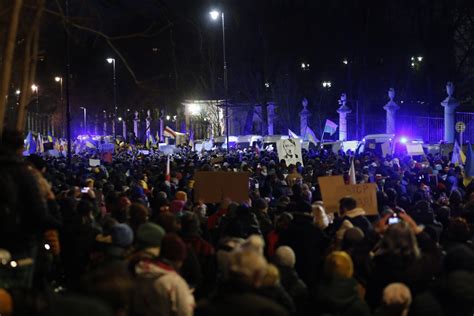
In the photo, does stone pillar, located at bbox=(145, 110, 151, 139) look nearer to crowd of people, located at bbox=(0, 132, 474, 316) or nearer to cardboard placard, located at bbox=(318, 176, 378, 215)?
cardboard placard, located at bbox=(318, 176, 378, 215)

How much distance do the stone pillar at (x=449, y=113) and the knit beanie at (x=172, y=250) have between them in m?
33.6

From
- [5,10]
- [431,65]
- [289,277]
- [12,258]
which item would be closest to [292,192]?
[5,10]

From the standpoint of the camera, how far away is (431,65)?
189 feet

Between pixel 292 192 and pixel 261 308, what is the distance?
945 cm

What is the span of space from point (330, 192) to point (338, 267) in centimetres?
572

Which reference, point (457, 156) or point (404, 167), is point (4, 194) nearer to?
point (404, 167)

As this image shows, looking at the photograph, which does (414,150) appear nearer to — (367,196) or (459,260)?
(367,196)

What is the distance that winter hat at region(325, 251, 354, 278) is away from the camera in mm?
5984

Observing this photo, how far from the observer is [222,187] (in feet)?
41.5

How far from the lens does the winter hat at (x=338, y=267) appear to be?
19.6 ft

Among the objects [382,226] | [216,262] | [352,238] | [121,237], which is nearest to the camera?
[121,237]

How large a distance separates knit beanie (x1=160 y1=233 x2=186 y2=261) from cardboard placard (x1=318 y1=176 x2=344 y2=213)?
5.69 meters

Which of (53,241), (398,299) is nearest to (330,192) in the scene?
(53,241)

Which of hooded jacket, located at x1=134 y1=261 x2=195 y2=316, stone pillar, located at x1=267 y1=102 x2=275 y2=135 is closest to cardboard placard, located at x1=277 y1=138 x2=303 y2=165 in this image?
hooded jacket, located at x1=134 y1=261 x2=195 y2=316
